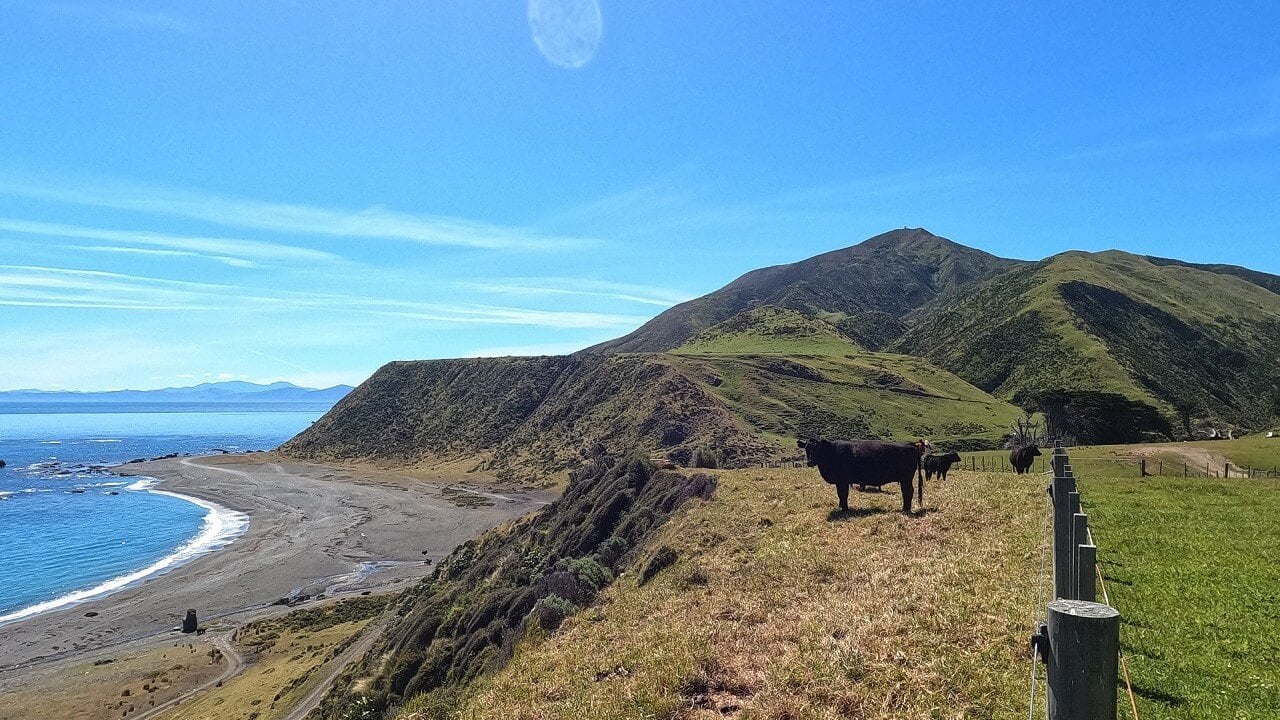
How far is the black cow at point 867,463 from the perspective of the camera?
63.3 feet

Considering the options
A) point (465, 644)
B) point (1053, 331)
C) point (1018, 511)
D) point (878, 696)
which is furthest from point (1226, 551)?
point (1053, 331)

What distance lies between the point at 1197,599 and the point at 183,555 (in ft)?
256

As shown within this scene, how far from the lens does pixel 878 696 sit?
27.6ft

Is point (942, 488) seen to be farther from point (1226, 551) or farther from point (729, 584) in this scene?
point (729, 584)

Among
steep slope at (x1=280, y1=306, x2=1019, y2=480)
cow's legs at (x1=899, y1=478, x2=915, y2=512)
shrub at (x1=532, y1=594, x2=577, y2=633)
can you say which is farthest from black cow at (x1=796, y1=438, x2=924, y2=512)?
steep slope at (x1=280, y1=306, x2=1019, y2=480)

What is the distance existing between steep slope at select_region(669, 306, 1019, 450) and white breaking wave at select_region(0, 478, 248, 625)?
6665cm

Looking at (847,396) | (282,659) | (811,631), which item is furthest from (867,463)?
(847,396)

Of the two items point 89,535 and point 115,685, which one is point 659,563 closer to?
point 115,685

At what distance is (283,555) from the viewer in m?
64.8

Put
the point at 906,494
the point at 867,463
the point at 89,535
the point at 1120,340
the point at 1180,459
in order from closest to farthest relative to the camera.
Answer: the point at 906,494
the point at 867,463
the point at 1180,459
the point at 89,535
the point at 1120,340

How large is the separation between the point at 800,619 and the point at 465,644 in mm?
11927

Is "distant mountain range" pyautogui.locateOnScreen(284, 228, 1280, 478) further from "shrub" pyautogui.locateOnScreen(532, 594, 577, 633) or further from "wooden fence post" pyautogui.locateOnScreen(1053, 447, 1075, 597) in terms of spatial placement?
"wooden fence post" pyautogui.locateOnScreen(1053, 447, 1075, 597)

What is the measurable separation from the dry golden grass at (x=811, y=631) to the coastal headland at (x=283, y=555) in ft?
Answer: 135

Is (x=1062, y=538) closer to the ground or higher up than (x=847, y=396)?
closer to the ground
